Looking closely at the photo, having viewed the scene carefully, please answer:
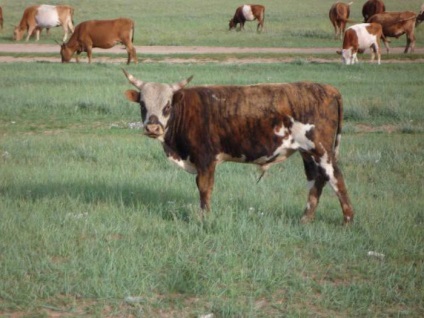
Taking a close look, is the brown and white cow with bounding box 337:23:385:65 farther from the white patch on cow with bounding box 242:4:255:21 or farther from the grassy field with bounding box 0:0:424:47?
the white patch on cow with bounding box 242:4:255:21

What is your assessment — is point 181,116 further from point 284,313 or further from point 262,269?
point 284,313

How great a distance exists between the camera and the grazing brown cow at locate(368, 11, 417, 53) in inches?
1179

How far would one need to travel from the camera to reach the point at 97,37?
87.6 feet

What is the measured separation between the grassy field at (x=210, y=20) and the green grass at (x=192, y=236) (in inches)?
825

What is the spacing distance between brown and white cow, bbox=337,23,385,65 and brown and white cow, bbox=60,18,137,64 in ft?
21.4

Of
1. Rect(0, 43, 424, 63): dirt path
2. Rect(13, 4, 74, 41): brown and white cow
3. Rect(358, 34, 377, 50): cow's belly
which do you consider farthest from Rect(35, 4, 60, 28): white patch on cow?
Rect(358, 34, 377, 50): cow's belly

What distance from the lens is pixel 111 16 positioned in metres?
43.0

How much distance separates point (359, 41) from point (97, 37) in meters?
8.35

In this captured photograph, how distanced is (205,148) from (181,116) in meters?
0.38

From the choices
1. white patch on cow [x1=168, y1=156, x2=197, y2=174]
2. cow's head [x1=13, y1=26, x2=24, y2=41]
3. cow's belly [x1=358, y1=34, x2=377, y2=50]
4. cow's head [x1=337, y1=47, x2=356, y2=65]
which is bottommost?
cow's head [x1=13, y1=26, x2=24, y2=41]

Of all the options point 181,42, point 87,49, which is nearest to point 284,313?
point 87,49

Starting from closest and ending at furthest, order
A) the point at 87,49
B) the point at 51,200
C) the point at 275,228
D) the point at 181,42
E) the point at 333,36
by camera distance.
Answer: the point at 275,228
the point at 51,200
the point at 87,49
the point at 181,42
the point at 333,36

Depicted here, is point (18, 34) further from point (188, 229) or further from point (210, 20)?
point (188, 229)

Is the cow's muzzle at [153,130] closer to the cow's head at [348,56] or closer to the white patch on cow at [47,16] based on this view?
the cow's head at [348,56]
